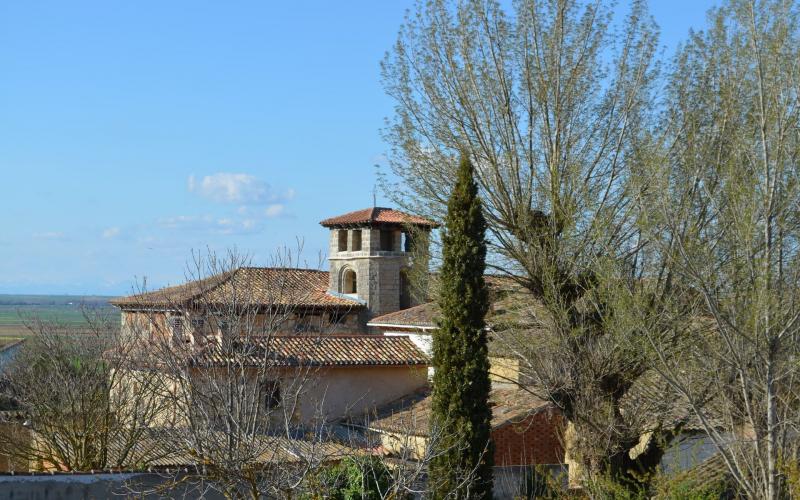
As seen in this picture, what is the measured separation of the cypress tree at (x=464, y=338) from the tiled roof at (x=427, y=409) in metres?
3.73

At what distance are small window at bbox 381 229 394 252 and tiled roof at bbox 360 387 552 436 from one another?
12017 mm

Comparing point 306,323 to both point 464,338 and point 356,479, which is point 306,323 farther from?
point 356,479

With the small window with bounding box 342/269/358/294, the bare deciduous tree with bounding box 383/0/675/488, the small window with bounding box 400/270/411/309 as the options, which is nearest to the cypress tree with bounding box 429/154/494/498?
the bare deciduous tree with bounding box 383/0/675/488

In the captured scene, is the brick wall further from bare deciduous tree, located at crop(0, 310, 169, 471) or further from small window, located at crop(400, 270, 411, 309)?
small window, located at crop(400, 270, 411, 309)

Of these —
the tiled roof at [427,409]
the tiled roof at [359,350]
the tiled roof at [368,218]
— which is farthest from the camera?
the tiled roof at [368,218]

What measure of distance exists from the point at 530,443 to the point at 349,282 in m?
18.9

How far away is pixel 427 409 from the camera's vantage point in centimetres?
2388

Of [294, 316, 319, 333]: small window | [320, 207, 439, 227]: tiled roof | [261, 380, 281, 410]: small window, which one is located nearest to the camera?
[261, 380, 281, 410]: small window

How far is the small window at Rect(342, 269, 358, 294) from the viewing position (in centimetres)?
3853

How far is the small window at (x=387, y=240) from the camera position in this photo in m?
37.8

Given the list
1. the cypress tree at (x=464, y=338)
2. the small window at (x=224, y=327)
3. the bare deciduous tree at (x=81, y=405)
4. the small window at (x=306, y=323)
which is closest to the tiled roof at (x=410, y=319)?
the small window at (x=306, y=323)

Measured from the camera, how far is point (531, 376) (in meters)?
15.1

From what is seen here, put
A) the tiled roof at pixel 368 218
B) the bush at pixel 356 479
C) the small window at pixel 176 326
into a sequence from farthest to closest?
the tiled roof at pixel 368 218
the small window at pixel 176 326
the bush at pixel 356 479

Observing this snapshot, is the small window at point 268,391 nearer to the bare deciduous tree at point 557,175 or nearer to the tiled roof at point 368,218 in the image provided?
the bare deciduous tree at point 557,175
